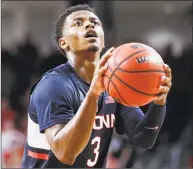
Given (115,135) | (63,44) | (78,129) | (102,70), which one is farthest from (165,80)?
(115,135)

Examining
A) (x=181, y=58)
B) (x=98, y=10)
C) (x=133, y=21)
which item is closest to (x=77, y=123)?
(x=98, y=10)

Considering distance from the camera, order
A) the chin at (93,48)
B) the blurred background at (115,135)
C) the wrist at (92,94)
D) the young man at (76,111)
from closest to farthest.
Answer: the wrist at (92,94) → the young man at (76,111) → the chin at (93,48) → the blurred background at (115,135)

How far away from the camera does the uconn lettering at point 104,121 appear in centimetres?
209

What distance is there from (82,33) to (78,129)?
18.4 inches

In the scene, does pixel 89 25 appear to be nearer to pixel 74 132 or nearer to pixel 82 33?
pixel 82 33

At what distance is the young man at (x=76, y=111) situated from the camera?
1812mm

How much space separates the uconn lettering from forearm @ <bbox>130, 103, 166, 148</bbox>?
0.12 meters

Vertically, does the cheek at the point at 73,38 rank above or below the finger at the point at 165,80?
above

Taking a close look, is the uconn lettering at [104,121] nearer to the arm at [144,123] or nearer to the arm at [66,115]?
the arm at [144,123]

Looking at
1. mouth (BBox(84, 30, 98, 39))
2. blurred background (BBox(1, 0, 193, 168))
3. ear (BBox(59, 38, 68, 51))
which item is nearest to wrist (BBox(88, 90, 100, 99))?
mouth (BBox(84, 30, 98, 39))

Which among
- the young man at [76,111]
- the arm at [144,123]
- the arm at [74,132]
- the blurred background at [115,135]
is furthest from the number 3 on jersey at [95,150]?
the blurred background at [115,135]

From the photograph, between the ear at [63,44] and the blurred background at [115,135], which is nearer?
the ear at [63,44]

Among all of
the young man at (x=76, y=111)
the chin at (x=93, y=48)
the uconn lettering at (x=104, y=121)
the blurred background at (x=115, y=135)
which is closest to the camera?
the young man at (x=76, y=111)

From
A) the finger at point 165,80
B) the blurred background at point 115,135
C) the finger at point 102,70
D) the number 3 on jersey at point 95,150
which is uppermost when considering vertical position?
the finger at point 102,70
